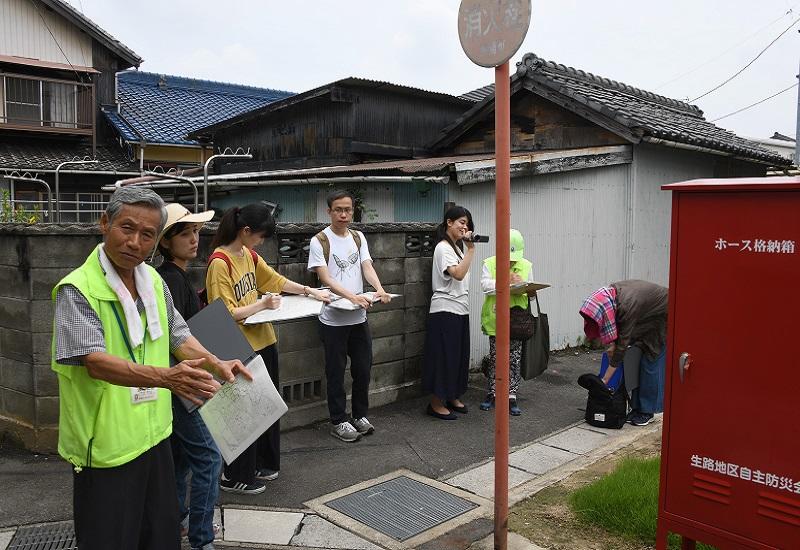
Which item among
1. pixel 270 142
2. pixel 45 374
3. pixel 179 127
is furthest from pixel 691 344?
pixel 179 127

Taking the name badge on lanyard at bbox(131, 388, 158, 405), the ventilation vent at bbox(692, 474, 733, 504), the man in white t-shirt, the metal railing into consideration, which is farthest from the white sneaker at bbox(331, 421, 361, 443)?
the metal railing

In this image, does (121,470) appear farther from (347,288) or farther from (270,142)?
(270,142)

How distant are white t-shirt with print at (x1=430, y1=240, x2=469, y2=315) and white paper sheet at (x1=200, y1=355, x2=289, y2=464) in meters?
3.28

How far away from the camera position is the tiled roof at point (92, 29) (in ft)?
60.1

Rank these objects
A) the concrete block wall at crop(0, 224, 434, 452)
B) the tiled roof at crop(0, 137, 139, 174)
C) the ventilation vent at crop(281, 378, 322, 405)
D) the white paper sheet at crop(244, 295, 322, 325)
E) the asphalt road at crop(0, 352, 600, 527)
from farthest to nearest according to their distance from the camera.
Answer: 1. the tiled roof at crop(0, 137, 139, 174)
2. the ventilation vent at crop(281, 378, 322, 405)
3. the concrete block wall at crop(0, 224, 434, 452)
4. the asphalt road at crop(0, 352, 600, 527)
5. the white paper sheet at crop(244, 295, 322, 325)

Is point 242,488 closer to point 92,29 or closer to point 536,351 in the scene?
point 536,351

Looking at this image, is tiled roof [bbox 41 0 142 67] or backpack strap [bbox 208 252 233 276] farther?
tiled roof [bbox 41 0 142 67]

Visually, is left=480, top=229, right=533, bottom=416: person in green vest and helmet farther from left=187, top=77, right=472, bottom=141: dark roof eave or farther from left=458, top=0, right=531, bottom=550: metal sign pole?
left=187, top=77, right=472, bottom=141: dark roof eave

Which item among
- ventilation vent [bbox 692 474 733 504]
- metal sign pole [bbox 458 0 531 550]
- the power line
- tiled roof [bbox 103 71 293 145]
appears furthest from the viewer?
tiled roof [bbox 103 71 293 145]

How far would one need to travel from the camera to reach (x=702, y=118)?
15.1m

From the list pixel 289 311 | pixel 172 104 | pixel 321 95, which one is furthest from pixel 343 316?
pixel 172 104

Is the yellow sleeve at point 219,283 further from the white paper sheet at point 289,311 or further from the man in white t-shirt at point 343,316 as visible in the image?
the man in white t-shirt at point 343,316

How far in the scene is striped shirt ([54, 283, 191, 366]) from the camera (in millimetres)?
2385

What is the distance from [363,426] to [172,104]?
19.2 m
